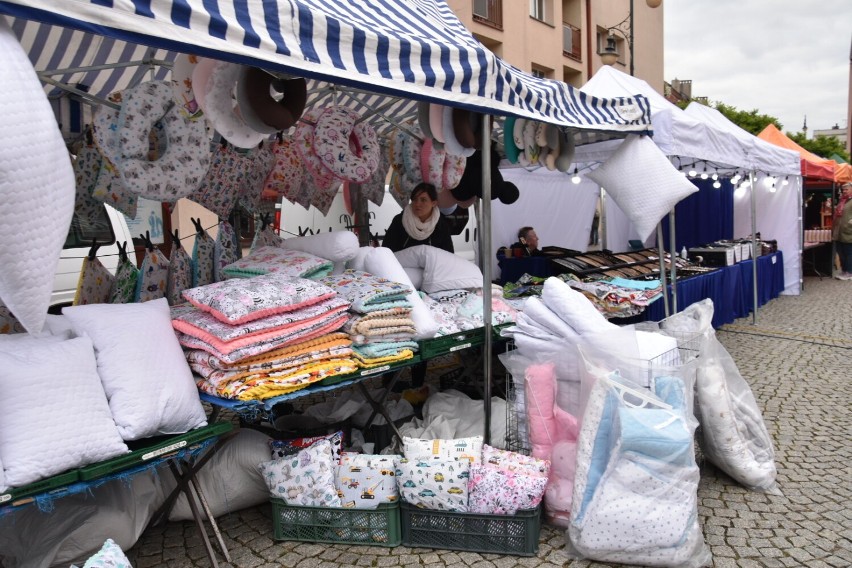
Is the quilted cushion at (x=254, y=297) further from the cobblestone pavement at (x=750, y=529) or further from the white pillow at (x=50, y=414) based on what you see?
the cobblestone pavement at (x=750, y=529)

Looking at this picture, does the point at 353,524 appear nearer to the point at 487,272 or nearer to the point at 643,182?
the point at 487,272

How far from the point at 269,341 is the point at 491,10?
1428 centimetres

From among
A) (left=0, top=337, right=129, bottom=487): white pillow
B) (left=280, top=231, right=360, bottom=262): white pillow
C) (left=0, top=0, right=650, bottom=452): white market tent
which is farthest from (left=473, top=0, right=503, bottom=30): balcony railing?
(left=0, top=337, right=129, bottom=487): white pillow

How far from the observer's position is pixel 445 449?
9.57ft

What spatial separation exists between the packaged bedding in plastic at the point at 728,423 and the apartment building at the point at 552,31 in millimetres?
10593

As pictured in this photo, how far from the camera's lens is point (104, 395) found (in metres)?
2.39

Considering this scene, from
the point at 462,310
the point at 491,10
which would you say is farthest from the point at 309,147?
the point at 491,10

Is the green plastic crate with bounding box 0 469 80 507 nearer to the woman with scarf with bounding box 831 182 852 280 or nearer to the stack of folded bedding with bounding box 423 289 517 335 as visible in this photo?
the stack of folded bedding with bounding box 423 289 517 335

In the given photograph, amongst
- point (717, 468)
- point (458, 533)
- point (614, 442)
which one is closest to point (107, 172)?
point (458, 533)

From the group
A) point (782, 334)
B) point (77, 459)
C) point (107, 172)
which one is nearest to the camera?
point (77, 459)

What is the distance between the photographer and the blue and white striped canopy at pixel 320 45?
1.88 metres

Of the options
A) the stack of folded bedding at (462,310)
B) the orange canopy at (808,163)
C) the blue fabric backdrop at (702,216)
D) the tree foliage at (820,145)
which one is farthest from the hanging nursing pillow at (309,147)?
the tree foliage at (820,145)

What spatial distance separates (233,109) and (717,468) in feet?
10.3

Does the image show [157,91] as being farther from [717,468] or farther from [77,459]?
→ [717,468]
